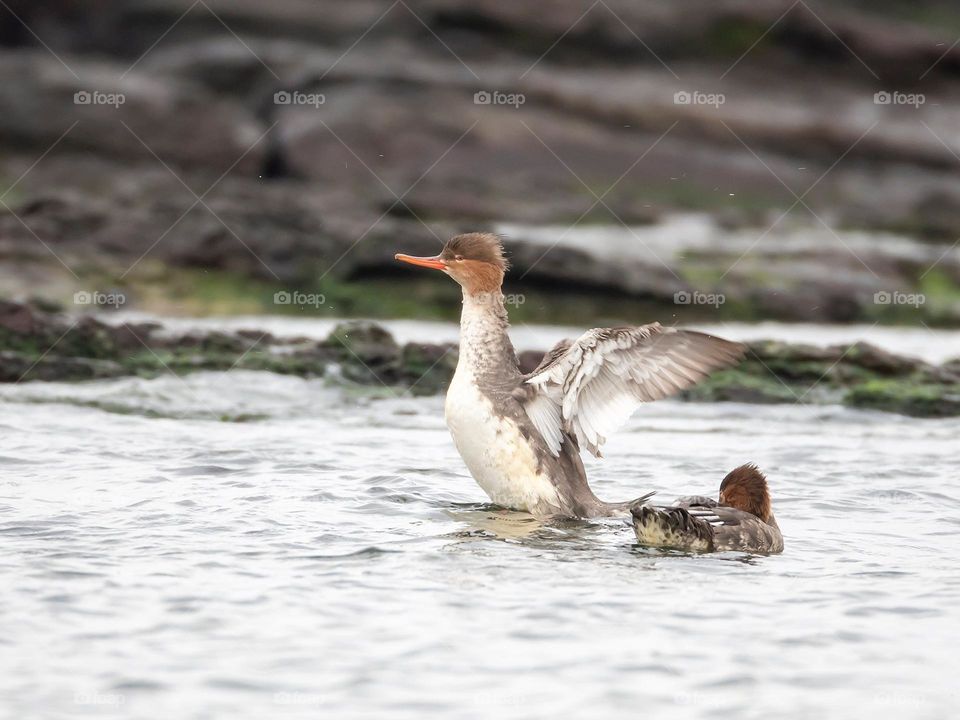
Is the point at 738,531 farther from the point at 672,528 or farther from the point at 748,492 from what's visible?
the point at 748,492

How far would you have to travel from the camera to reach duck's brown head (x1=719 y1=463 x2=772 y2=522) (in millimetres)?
7961

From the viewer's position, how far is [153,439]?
34.2 feet

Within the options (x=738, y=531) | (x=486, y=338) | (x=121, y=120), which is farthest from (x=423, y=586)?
(x=121, y=120)

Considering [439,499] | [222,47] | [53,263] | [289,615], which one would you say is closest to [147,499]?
[439,499]

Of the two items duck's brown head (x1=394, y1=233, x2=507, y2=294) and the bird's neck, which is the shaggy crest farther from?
the bird's neck

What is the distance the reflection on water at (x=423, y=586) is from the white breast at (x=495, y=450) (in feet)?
0.56

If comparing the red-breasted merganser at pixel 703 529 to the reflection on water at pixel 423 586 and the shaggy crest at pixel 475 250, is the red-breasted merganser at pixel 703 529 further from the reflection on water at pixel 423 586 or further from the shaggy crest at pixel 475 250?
the shaggy crest at pixel 475 250

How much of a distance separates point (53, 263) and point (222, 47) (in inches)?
445

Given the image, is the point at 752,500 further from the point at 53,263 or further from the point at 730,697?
the point at 53,263

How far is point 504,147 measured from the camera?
990 inches

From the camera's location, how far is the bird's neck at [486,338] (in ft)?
28.6

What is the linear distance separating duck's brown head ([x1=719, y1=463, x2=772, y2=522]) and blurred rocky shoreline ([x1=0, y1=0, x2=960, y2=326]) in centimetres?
946

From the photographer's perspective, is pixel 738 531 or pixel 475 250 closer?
pixel 738 531

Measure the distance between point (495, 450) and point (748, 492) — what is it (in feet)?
5.15
